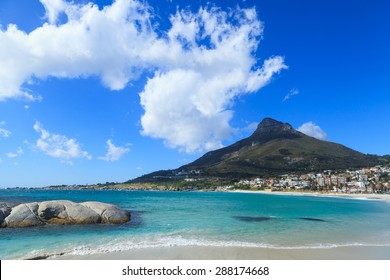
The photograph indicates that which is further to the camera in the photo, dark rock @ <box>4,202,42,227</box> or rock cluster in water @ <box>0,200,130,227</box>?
rock cluster in water @ <box>0,200,130,227</box>

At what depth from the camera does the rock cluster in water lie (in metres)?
27.2

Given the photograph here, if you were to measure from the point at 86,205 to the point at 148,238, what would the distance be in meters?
A: 12.4

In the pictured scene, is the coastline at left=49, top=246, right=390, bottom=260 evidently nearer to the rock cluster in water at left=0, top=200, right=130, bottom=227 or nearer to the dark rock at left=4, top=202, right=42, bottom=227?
the rock cluster in water at left=0, top=200, right=130, bottom=227

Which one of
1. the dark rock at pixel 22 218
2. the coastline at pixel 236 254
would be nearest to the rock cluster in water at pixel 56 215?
the dark rock at pixel 22 218

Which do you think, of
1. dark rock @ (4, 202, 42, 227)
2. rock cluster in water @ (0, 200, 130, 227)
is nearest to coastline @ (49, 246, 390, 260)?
rock cluster in water @ (0, 200, 130, 227)

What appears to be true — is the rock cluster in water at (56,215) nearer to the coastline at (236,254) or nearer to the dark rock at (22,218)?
the dark rock at (22,218)

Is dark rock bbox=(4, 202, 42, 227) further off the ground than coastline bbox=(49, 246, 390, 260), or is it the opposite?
dark rock bbox=(4, 202, 42, 227)

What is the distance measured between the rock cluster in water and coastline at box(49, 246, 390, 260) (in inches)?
494

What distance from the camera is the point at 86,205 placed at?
104ft

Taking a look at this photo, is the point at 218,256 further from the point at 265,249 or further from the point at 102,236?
the point at 102,236

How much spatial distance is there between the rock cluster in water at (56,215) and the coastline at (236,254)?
12.6 meters

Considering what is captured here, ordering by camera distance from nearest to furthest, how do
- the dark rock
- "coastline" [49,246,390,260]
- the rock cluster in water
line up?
Answer: "coastline" [49,246,390,260] < the dark rock < the rock cluster in water

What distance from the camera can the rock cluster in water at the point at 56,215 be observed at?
27.2 metres
